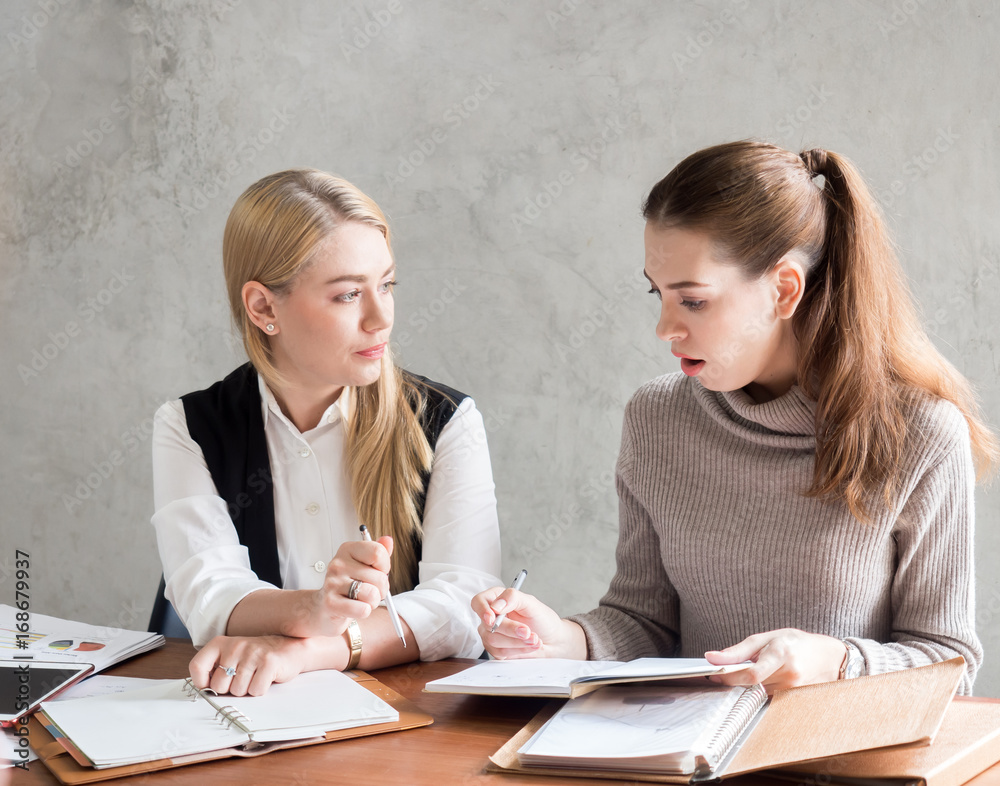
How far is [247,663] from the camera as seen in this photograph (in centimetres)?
121

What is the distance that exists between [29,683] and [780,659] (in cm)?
101

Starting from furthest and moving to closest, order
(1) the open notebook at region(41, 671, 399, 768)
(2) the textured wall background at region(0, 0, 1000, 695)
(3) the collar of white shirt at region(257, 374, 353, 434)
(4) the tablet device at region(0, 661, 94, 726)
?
1. (2) the textured wall background at region(0, 0, 1000, 695)
2. (3) the collar of white shirt at region(257, 374, 353, 434)
3. (4) the tablet device at region(0, 661, 94, 726)
4. (1) the open notebook at region(41, 671, 399, 768)

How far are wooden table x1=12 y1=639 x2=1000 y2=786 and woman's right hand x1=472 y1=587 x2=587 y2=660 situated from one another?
118 millimetres

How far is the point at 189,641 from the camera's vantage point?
4.93 ft

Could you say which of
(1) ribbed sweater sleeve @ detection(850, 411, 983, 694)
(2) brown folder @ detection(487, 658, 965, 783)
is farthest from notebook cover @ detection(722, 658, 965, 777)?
(1) ribbed sweater sleeve @ detection(850, 411, 983, 694)

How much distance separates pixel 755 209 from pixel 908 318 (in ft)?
1.09

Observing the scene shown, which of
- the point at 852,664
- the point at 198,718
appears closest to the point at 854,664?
the point at 852,664

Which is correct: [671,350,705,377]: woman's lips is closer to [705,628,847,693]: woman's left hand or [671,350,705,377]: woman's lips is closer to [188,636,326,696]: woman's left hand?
[705,628,847,693]: woman's left hand

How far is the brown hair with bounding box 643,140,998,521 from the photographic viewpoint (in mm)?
1312

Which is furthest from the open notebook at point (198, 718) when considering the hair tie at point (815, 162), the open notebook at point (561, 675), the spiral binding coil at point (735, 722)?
the hair tie at point (815, 162)

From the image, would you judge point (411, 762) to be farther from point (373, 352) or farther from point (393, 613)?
point (373, 352)

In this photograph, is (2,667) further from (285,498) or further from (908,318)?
(908,318)

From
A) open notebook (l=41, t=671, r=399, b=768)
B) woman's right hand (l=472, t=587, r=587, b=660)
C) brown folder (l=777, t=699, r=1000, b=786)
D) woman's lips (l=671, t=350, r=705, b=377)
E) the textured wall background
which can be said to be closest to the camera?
brown folder (l=777, t=699, r=1000, b=786)

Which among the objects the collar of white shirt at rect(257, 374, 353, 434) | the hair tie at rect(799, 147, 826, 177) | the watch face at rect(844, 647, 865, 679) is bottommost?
the watch face at rect(844, 647, 865, 679)
